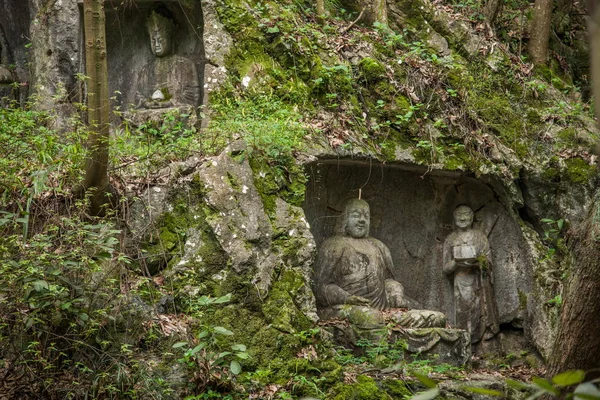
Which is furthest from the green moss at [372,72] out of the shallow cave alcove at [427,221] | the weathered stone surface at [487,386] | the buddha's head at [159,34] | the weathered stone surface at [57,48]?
the weathered stone surface at [487,386]

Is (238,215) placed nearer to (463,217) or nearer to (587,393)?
(463,217)

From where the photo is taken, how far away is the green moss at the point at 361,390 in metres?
7.57

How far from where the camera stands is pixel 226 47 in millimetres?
9938

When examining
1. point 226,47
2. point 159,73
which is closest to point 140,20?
point 159,73

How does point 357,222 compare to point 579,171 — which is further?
point 579,171

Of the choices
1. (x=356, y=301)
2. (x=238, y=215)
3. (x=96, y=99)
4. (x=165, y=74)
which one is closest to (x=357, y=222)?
(x=356, y=301)

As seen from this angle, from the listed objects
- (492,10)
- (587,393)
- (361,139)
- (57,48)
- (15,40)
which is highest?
(492,10)

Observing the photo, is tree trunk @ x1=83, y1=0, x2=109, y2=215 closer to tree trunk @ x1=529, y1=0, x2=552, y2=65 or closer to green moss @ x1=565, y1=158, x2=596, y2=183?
green moss @ x1=565, y1=158, x2=596, y2=183

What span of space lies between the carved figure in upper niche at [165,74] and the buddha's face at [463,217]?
3.32 m

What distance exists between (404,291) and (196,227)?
3.13 meters

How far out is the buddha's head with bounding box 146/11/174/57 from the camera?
10516mm

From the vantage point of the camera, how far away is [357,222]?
32.1 feet

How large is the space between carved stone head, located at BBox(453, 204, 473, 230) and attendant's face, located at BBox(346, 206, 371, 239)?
3.87 ft

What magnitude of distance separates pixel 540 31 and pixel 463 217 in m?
3.07
